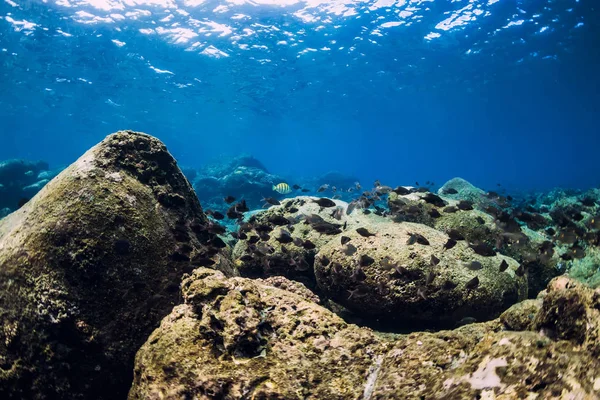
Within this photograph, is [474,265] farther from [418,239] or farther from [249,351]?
[249,351]

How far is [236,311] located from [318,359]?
2.78ft

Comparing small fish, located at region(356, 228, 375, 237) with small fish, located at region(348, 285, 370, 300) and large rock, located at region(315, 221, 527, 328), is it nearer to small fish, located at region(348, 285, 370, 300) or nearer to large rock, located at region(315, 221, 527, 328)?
large rock, located at region(315, 221, 527, 328)

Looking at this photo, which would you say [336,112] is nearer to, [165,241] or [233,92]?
[233,92]

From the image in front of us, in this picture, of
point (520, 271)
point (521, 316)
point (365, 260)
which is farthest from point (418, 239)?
point (521, 316)

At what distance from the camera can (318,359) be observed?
2.81 m

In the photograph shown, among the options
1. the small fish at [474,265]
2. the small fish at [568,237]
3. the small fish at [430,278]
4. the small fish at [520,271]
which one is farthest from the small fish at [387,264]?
the small fish at [568,237]

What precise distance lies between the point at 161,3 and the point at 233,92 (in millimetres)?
20899

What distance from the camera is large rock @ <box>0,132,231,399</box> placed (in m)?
3.54

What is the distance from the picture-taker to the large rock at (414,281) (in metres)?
5.08

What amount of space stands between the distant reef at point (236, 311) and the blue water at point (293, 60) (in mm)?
23908

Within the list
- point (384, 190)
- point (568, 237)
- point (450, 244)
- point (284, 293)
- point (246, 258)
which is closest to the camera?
point (284, 293)

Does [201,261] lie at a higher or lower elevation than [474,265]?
higher

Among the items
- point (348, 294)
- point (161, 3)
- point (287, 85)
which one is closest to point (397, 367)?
point (348, 294)

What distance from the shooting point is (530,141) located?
95.9 m
